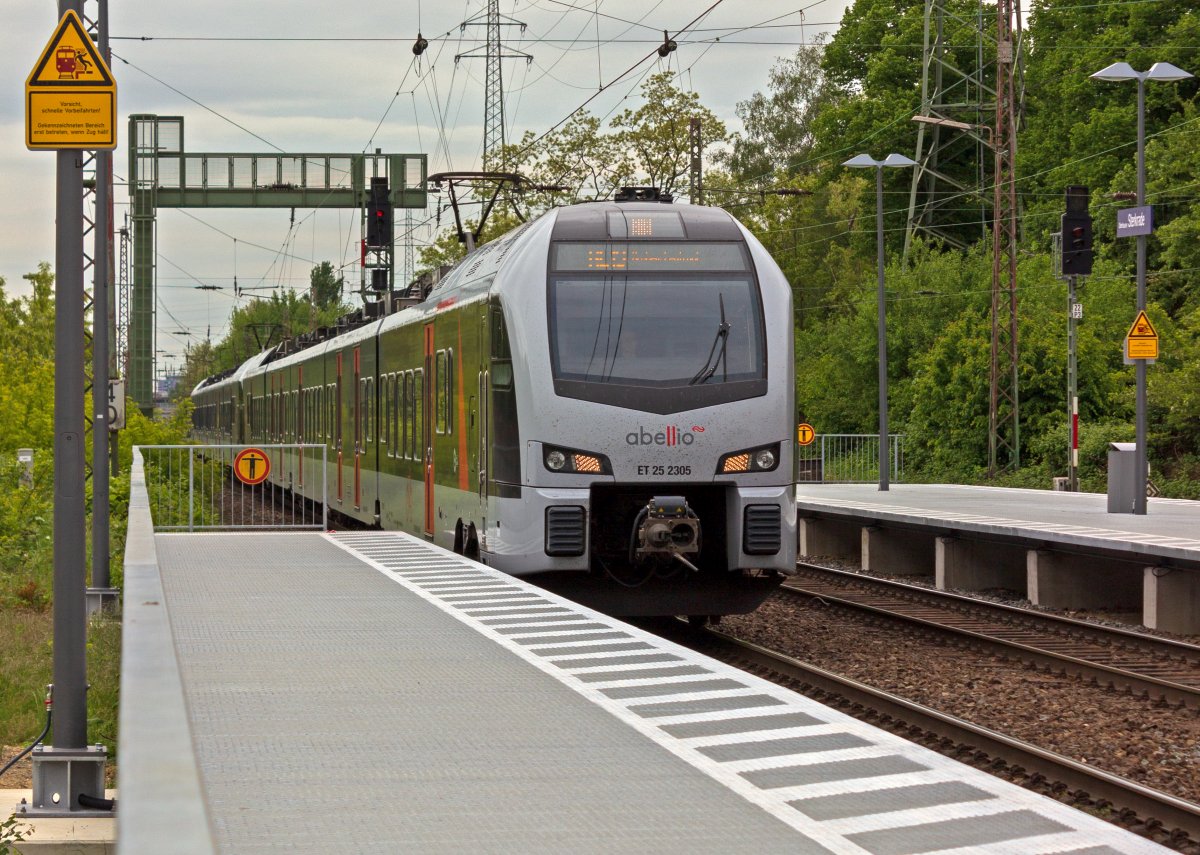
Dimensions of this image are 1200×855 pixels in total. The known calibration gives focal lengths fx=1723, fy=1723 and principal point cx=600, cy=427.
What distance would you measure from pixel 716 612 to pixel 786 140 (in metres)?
64.9

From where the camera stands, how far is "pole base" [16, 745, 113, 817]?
29.2 ft

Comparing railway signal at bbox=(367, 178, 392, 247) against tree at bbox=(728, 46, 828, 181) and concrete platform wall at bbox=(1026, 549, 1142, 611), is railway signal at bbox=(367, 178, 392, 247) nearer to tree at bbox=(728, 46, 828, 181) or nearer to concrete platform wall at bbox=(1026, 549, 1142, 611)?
concrete platform wall at bbox=(1026, 549, 1142, 611)

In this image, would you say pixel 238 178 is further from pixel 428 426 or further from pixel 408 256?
pixel 428 426

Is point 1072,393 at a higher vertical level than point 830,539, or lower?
higher

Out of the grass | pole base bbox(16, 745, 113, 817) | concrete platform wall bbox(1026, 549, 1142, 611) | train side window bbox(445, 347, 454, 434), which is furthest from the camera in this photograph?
concrete platform wall bbox(1026, 549, 1142, 611)

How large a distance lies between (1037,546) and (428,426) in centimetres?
684

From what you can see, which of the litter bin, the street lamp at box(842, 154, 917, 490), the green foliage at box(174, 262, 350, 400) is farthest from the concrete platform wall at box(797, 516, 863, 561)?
the green foliage at box(174, 262, 350, 400)

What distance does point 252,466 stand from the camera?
19.4 metres

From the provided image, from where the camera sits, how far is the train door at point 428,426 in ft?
56.1

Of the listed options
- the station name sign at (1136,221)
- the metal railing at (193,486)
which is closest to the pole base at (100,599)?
the metal railing at (193,486)

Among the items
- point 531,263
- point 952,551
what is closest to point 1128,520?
point 952,551

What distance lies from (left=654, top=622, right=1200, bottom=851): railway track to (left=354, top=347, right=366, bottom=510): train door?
10.4 meters

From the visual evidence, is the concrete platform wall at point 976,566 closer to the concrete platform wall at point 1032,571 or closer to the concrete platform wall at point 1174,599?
the concrete platform wall at point 1032,571

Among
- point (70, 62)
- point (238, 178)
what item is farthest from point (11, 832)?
point (238, 178)
